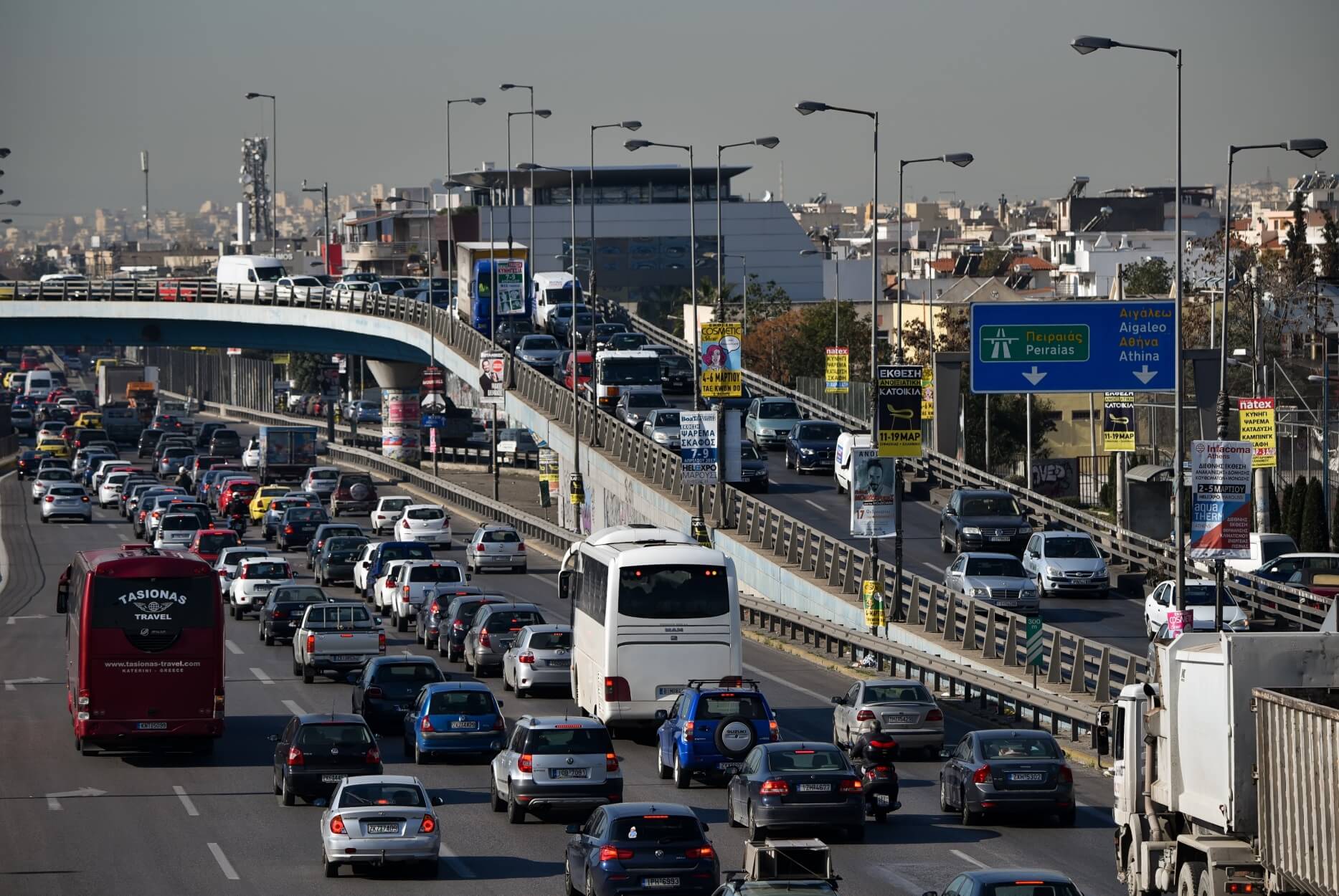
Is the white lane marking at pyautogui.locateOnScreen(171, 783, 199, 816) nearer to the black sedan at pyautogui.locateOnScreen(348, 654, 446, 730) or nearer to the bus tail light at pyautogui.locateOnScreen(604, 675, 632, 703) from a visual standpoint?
the black sedan at pyautogui.locateOnScreen(348, 654, 446, 730)

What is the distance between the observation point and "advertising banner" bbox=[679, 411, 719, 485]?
5309 centimetres

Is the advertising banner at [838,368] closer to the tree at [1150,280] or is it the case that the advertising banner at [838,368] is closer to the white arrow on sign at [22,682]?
the white arrow on sign at [22,682]

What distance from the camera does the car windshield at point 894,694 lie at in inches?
1297

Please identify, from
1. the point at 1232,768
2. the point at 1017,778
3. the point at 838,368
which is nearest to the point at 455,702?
the point at 1017,778

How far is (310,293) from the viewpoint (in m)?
106

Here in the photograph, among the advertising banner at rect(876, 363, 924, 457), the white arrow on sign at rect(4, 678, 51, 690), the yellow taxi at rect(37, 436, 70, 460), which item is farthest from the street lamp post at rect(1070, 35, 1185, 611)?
the yellow taxi at rect(37, 436, 70, 460)

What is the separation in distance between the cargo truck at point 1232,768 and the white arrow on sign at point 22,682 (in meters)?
27.2

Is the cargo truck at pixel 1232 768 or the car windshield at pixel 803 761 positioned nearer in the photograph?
the cargo truck at pixel 1232 768

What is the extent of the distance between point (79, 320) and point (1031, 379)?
79470mm

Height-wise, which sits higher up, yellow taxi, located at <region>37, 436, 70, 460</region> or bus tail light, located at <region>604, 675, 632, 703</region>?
yellow taxi, located at <region>37, 436, 70, 460</region>

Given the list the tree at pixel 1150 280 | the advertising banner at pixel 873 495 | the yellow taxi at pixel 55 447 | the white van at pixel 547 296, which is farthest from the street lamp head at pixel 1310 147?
the tree at pixel 1150 280

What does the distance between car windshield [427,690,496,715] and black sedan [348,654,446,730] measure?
2.96 metres

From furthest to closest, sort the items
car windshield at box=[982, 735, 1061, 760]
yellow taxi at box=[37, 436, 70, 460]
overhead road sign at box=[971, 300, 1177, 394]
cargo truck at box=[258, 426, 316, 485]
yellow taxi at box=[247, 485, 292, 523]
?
yellow taxi at box=[37, 436, 70, 460], cargo truck at box=[258, 426, 316, 485], yellow taxi at box=[247, 485, 292, 523], overhead road sign at box=[971, 300, 1177, 394], car windshield at box=[982, 735, 1061, 760]

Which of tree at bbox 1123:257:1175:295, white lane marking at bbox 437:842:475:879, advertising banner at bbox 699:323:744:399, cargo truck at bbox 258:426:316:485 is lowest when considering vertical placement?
white lane marking at bbox 437:842:475:879
